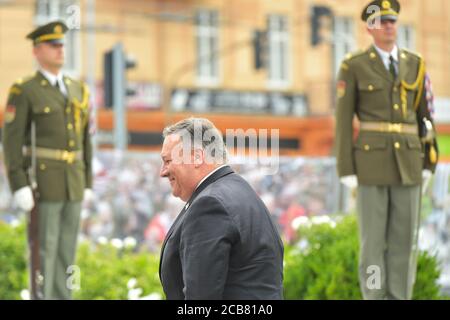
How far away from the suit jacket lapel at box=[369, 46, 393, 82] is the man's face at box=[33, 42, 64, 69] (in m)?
2.04

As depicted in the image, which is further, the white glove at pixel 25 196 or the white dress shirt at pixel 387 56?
the white glove at pixel 25 196

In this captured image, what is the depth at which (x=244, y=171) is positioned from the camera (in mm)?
14195

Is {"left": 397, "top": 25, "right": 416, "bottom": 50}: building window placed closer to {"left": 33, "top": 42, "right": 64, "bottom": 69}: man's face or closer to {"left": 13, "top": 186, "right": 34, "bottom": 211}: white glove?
{"left": 33, "top": 42, "right": 64, "bottom": 69}: man's face

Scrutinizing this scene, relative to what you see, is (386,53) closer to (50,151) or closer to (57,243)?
(50,151)

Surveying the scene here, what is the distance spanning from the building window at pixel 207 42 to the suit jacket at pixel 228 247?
35.7 meters

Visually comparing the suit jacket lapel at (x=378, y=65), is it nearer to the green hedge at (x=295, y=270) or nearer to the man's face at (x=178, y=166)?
the green hedge at (x=295, y=270)

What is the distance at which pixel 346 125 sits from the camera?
716 centimetres

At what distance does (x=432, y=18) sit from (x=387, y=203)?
32.0m

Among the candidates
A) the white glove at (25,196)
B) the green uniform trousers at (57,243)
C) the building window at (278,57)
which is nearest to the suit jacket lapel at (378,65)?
the green uniform trousers at (57,243)

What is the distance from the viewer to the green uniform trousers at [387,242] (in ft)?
23.1

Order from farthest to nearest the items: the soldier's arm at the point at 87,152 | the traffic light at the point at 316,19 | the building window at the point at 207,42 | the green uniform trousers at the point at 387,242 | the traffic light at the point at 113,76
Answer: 1. the building window at the point at 207,42
2. the traffic light at the point at 316,19
3. the traffic light at the point at 113,76
4. the soldier's arm at the point at 87,152
5. the green uniform trousers at the point at 387,242

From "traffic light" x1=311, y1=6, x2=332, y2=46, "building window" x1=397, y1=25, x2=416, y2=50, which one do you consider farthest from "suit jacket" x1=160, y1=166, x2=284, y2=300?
"building window" x1=397, y1=25, x2=416, y2=50

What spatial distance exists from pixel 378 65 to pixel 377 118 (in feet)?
1.05
